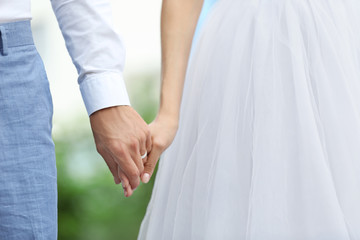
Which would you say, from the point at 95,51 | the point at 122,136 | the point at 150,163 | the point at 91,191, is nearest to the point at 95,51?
the point at 95,51

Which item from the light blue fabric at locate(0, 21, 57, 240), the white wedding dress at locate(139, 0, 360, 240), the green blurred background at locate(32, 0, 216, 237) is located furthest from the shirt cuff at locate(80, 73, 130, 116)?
the green blurred background at locate(32, 0, 216, 237)

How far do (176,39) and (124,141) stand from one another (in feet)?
1.19

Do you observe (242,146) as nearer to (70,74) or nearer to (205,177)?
(205,177)

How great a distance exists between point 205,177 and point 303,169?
222 millimetres

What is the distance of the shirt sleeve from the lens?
3.74 ft

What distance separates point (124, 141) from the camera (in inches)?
45.0

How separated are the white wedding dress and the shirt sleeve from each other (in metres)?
0.24

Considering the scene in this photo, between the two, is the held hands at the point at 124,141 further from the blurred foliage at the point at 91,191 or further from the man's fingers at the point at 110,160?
the blurred foliage at the point at 91,191

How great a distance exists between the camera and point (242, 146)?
1.22 metres

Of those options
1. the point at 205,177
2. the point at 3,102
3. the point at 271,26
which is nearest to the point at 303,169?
the point at 205,177

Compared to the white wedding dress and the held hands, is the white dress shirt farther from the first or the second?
the white wedding dress

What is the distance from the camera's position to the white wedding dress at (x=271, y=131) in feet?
3.66

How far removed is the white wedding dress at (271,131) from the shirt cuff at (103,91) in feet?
0.76

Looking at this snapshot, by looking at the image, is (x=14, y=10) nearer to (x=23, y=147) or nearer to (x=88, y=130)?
(x=23, y=147)
